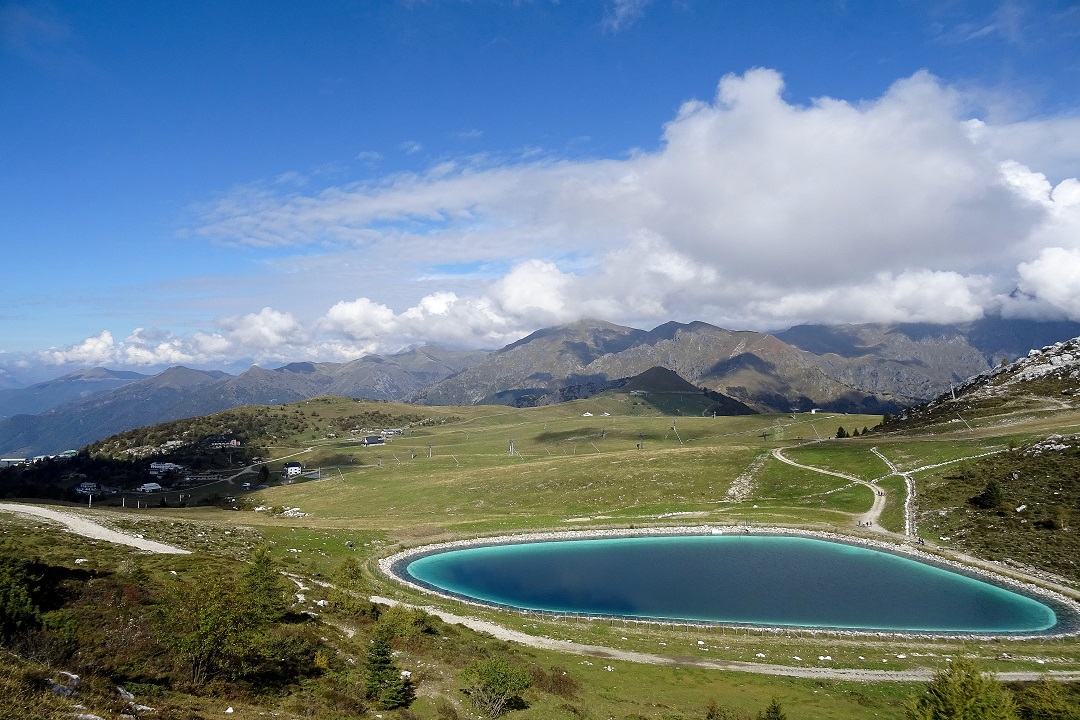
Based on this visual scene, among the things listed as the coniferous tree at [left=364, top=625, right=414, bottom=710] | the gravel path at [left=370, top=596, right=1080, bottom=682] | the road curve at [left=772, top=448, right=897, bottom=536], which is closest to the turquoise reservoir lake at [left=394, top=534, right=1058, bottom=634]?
the road curve at [left=772, top=448, right=897, bottom=536]

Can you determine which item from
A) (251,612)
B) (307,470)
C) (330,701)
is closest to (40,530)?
(251,612)

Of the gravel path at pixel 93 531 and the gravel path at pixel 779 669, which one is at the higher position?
the gravel path at pixel 93 531

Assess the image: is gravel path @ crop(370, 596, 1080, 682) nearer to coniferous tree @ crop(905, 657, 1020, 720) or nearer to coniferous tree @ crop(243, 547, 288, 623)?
coniferous tree @ crop(905, 657, 1020, 720)

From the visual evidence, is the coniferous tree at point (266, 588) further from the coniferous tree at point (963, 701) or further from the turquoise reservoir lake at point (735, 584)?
the coniferous tree at point (963, 701)

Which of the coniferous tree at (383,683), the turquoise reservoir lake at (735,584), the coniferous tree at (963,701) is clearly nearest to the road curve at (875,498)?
the turquoise reservoir lake at (735,584)

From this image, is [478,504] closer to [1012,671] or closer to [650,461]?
[650,461]

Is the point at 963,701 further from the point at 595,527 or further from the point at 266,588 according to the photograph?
the point at 595,527

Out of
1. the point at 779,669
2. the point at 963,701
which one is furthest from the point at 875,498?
the point at 963,701
